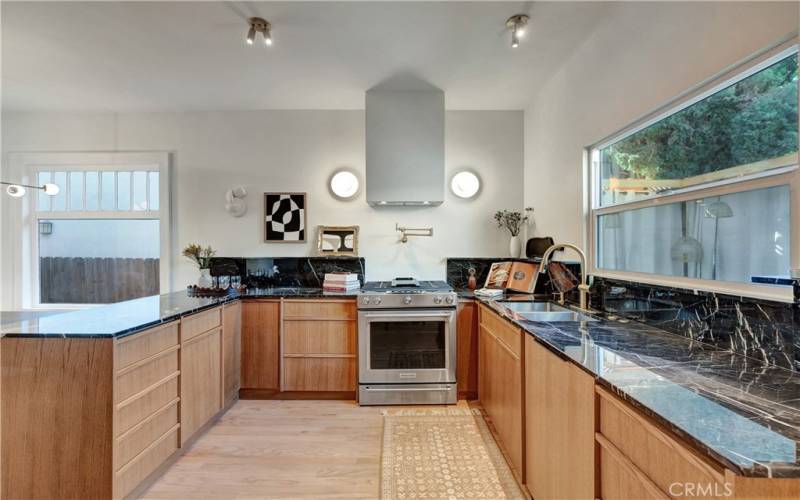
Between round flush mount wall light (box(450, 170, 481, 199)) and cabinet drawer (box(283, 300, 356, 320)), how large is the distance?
1.50 meters

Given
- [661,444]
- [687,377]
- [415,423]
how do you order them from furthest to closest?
[415,423] < [687,377] < [661,444]

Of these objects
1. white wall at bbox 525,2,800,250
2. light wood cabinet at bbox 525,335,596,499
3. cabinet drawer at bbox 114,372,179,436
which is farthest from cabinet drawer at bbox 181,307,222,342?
white wall at bbox 525,2,800,250

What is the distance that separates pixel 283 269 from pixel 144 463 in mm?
1851

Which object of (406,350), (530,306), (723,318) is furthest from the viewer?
(406,350)

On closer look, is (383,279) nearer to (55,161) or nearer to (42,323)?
(42,323)

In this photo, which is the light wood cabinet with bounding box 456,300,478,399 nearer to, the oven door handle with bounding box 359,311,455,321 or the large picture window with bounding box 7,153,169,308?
the oven door handle with bounding box 359,311,455,321

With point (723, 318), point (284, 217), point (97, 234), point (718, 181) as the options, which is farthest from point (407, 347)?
point (97, 234)

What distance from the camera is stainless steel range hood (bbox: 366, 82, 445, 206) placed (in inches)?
115

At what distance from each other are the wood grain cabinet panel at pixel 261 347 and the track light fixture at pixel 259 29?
183 centimetres

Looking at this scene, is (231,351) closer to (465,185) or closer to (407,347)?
(407,347)

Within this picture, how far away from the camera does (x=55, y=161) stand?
10.8 ft

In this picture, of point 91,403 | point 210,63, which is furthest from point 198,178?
point 91,403

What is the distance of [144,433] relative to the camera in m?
1.65

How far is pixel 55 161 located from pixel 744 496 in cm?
500
